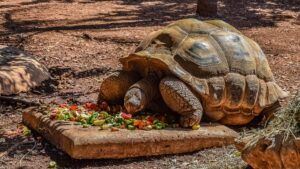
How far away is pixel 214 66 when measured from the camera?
577 centimetres

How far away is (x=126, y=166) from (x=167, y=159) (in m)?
0.39

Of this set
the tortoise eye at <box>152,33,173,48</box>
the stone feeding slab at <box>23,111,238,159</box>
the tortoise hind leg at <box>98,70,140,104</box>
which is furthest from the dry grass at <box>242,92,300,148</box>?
the tortoise hind leg at <box>98,70,140,104</box>

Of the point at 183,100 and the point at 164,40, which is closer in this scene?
the point at 183,100

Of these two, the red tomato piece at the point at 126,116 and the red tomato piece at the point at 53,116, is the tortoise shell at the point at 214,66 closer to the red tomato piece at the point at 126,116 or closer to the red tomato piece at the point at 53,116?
the red tomato piece at the point at 126,116

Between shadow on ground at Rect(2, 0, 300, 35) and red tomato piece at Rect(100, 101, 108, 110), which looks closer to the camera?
red tomato piece at Rect(100, 101, 108, 110)

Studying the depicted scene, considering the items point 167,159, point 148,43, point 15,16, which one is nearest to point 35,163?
point 167,159

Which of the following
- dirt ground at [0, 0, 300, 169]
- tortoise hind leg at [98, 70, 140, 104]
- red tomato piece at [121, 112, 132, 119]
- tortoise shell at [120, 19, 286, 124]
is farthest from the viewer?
tortoise hind leg at [98, 70, 140, 104]

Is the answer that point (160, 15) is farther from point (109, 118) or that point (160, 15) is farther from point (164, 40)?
point (109, 118)

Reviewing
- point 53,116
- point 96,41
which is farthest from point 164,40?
point 96,41

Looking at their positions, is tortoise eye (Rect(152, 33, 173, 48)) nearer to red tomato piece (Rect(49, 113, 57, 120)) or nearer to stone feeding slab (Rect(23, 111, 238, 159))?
stone feeding slab (Rect(23, 111, 238, 159))

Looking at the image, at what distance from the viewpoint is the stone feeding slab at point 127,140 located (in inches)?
204

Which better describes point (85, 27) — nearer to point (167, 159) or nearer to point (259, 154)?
point (167, 159)

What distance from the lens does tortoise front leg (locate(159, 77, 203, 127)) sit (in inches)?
219

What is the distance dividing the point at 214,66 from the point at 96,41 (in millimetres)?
4132
